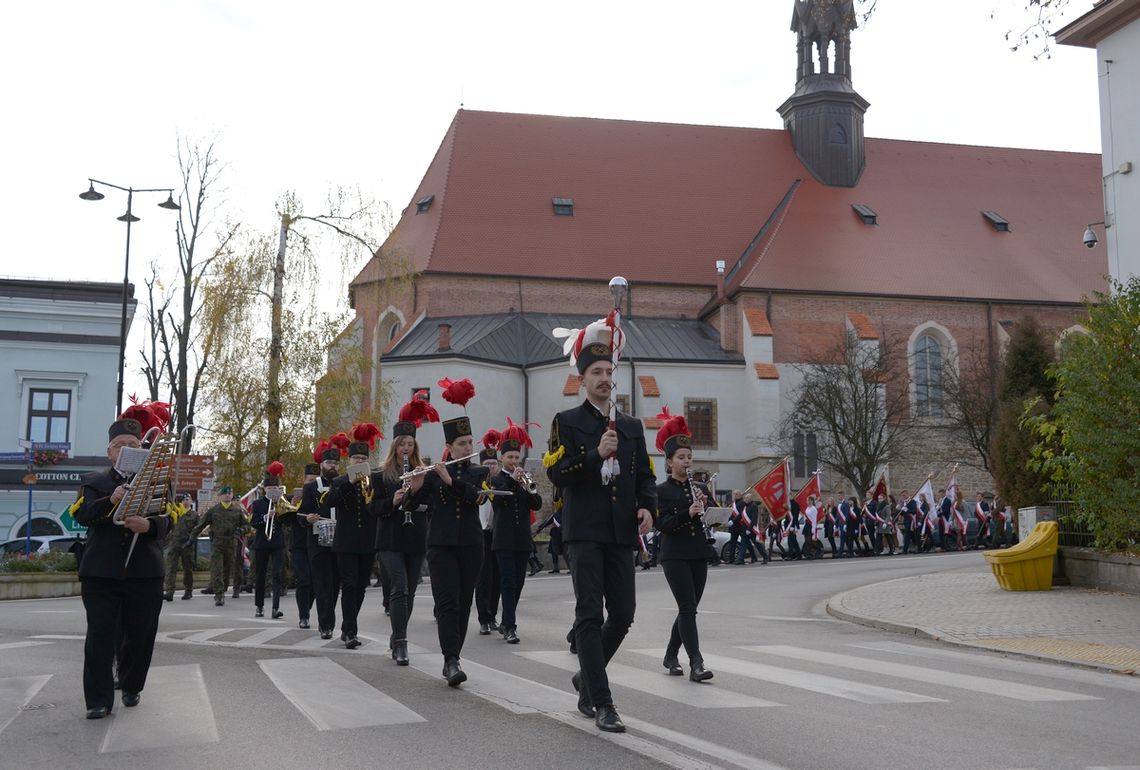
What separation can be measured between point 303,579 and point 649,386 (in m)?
34.3

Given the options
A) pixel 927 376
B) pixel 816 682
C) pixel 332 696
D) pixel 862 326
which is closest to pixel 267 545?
pixel 332 696

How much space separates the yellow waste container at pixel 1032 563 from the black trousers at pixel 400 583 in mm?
10645

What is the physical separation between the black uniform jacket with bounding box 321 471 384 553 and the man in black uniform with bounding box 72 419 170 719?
3838mm

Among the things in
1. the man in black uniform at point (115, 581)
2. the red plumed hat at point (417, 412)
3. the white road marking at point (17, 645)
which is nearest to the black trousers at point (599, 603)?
the man in black uniform at point (115, 581)

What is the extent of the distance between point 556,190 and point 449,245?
623 cm

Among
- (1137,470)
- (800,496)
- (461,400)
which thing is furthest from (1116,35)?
Answer: (461,400)

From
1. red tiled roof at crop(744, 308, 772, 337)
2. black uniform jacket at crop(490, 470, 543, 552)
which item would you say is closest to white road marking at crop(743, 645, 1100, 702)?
black uniform jacket at crop(490, 470, 543, 552)

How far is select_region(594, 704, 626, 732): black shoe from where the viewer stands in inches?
244

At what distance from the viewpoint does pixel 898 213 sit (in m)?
54.8

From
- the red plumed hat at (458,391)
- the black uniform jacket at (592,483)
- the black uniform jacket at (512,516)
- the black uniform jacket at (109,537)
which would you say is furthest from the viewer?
the black uniform jacket at (512,516)

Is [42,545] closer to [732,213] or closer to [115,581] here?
[115,581]

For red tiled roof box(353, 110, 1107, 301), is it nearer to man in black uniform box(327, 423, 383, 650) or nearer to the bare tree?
the bare tree

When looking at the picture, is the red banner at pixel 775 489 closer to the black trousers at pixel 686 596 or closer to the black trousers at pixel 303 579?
the black trousers at pixel 303 579

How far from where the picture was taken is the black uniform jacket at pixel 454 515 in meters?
8.62
